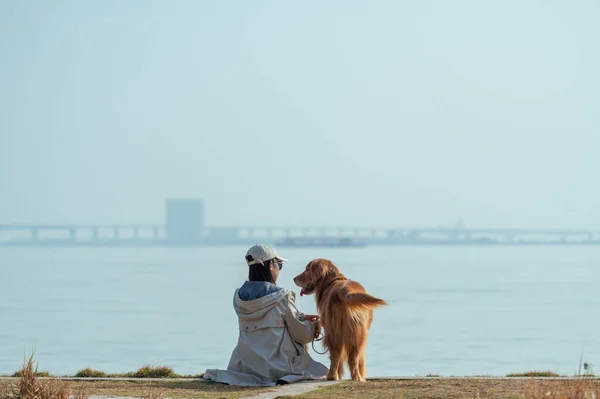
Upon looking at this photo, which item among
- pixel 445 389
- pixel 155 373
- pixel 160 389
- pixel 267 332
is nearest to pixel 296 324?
pixel 267 332

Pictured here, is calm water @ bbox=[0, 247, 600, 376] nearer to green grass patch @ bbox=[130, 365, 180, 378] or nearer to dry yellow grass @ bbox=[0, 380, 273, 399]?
green grass patch @ bbox=[130, 365, 180, 378]

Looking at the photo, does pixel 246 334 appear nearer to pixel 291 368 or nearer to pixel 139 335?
pixel 291 368

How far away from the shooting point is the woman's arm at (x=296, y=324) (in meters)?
8.22

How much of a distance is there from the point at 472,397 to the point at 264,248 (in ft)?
7.44

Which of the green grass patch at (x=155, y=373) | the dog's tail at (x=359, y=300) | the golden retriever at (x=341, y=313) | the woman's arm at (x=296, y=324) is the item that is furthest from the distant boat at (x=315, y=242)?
the dog's tail at (x=359, y=300)

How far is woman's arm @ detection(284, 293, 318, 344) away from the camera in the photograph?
8.22m

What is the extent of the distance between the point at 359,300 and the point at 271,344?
95 centimetres

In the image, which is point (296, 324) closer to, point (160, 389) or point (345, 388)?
point (345, 388)

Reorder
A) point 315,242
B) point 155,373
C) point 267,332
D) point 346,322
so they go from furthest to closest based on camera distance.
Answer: point 315,242 < point 155,373 < point 267,332 < point 346,322

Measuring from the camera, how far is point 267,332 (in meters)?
8.25

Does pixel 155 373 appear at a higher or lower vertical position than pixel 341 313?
lower

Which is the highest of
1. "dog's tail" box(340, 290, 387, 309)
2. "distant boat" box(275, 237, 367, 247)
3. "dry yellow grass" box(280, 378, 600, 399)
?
"distant boat" box(275, 237, 367, 247)

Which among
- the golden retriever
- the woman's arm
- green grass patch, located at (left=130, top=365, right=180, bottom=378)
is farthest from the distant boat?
the golden retriever

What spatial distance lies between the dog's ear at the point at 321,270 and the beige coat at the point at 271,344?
11.4 inches
